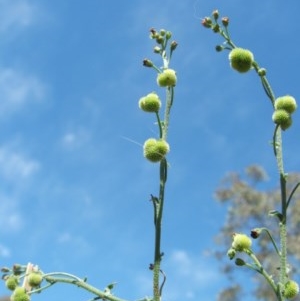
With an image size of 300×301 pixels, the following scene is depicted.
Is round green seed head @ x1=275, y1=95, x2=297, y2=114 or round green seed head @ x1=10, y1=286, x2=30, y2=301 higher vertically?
round green seed head @ x1=275, y1=95, x2=297, y2=114

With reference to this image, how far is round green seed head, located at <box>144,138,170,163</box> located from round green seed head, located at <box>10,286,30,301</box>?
0.60 meters

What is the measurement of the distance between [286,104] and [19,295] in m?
1.08

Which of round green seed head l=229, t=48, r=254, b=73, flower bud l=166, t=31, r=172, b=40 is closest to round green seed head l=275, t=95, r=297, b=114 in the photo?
round green seed head l=229, t=48, r=254, b=73

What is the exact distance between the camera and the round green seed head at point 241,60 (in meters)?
2.14

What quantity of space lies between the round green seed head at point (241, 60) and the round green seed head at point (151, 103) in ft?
0.99

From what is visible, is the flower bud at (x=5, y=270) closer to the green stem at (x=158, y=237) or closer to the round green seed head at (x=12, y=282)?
the round green seed head at (x=12, y=282)

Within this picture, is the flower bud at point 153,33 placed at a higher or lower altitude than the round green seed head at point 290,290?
higher

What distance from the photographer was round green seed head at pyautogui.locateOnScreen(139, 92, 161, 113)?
82.4 inches

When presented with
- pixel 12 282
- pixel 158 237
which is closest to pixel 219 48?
pixel 158 237

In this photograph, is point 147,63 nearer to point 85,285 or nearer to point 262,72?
point 262,72

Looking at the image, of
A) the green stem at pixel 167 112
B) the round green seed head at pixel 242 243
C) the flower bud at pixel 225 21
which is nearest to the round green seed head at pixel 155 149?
the green stem at pixel 167 112

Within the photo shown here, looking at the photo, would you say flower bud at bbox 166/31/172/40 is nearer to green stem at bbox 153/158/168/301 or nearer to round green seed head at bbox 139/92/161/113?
round green seed head at bbox 139/92/161/113

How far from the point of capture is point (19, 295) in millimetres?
1972

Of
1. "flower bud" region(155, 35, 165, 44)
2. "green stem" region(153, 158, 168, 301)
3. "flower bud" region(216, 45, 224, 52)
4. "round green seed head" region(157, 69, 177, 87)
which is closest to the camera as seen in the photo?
"green stem" region(153, 158, 168, 301)
